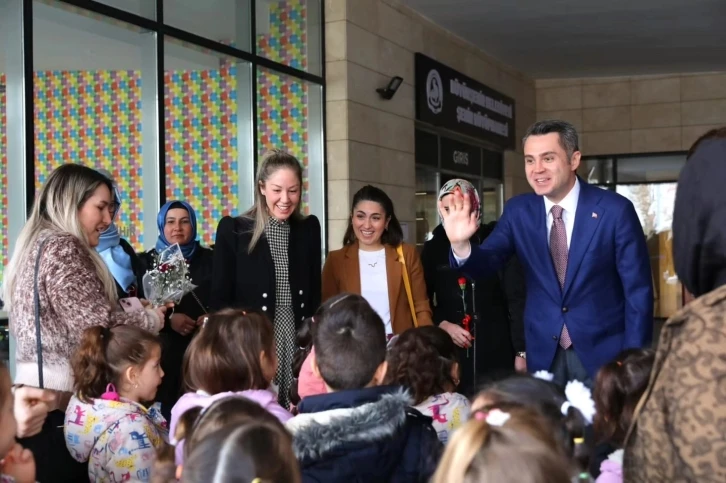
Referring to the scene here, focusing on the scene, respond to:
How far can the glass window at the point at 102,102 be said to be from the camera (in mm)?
5234

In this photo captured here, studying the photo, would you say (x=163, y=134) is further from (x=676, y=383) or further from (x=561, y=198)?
(x=676, y=383)

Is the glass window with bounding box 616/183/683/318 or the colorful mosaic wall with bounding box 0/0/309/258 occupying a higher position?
the colorful mosaic wall with bounding box 0/0/309/258

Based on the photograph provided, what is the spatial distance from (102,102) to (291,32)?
1.72m

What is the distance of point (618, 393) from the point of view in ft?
7.93

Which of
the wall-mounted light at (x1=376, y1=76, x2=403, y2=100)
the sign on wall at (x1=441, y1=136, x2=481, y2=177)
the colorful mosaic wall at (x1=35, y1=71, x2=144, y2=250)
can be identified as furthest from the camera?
the sign on wall at (x1=441, y1=136, x2=481, y2=177)

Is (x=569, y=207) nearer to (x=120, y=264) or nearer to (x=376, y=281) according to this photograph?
(x=376, y=281)

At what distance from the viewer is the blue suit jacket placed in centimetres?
314

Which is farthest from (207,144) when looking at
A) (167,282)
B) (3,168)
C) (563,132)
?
(563,132)

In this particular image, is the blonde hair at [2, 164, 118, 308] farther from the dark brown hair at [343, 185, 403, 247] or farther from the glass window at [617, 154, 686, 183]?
the glass window at [617, 154, 686, 183]

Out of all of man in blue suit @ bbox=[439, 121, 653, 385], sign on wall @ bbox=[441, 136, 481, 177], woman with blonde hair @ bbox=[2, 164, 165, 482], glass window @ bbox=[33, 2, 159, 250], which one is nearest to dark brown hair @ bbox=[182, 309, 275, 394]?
woman with blonde hair @ bbox=[2, 164, 165, 482]

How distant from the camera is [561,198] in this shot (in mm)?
3297

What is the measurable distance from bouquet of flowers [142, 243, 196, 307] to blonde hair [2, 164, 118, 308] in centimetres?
49

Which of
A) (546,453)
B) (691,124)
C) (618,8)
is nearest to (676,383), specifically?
(546,453)

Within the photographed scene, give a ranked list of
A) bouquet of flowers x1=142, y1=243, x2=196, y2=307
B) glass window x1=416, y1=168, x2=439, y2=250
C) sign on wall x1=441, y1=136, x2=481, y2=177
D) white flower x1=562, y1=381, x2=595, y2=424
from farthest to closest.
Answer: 1. sign on wall x1=441, y1=136, x2=481, y2=177
2. glass window x1=416, y1=168, x2=439, y2=250
3. bouquet of flowers x1=142, y1=243, x2=196, y2=307
4. white flower x1=562, y1=381, x2=595, y2=424
